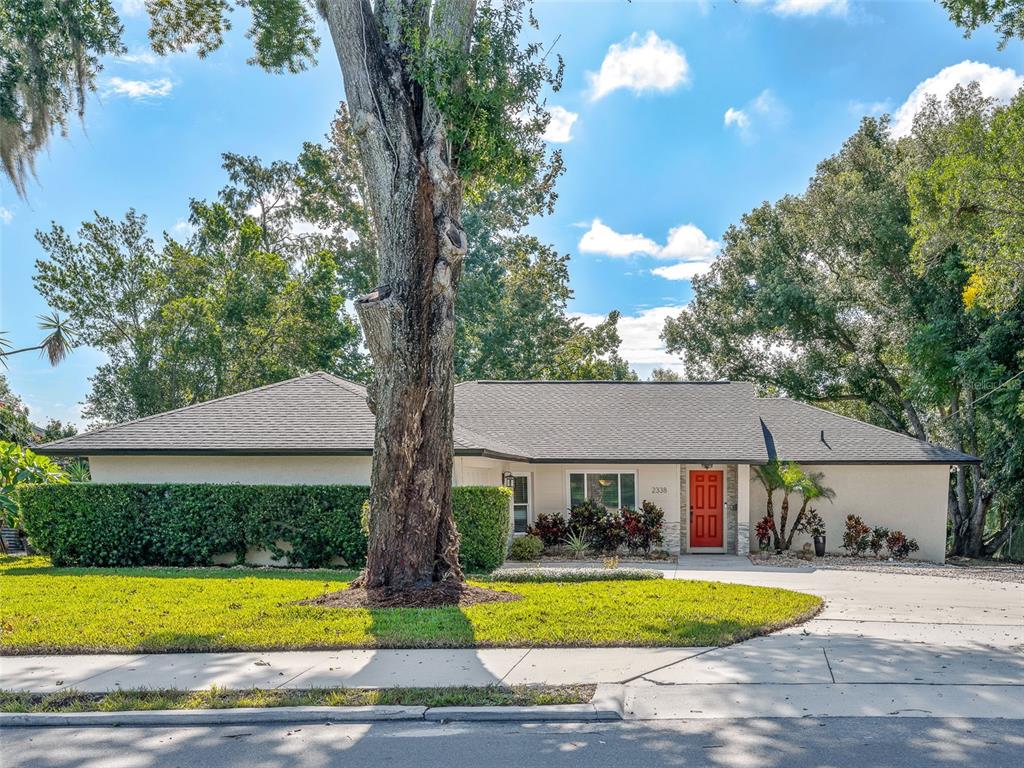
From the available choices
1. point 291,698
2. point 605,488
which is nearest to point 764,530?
point 605,488

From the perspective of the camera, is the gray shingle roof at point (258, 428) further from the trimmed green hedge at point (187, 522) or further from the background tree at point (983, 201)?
the background tree at point (983, 201)

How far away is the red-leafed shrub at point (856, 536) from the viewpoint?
762 inches

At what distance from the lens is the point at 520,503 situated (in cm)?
2028

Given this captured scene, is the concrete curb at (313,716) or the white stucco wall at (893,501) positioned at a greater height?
the white stucco wall at (893,501)

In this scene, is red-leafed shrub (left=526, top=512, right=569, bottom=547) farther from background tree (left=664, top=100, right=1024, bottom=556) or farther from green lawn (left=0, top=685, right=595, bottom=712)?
green lawn (left=0, top=685, right=595, bottom=712)

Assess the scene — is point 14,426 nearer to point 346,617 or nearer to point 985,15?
point 346,617

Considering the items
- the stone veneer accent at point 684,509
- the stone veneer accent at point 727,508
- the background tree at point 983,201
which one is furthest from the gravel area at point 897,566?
the background tree at point 983,201

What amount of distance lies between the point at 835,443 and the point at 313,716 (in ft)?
58.6

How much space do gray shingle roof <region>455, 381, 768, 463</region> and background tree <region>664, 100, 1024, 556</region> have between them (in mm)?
5091

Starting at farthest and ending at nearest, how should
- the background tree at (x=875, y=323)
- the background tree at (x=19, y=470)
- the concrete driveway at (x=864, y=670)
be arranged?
1. the background tree at (x=875, y=323)
2. the background tree at (x=19, y=470)
3. the concrete driveway at (x=864, y=670)

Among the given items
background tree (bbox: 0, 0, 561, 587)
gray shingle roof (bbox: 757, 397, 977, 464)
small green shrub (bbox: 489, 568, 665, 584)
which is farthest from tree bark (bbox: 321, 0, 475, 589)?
gray shingle roof (bbox: 757, 397, 977, 464)

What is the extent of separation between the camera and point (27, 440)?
23.5m

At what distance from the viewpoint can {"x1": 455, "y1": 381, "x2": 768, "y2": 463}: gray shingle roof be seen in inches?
762

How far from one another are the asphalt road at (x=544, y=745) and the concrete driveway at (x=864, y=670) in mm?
356
